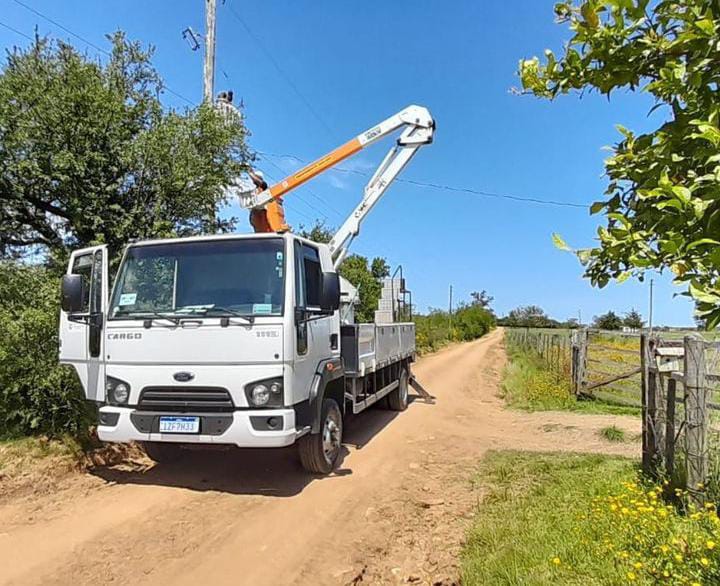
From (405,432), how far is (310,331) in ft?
12.6

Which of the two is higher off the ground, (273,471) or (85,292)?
Result: (85,292)

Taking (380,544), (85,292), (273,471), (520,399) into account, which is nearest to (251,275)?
(85,292)

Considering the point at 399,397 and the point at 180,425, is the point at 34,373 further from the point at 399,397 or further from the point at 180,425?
the point at 399,397

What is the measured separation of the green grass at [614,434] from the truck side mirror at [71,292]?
755cm

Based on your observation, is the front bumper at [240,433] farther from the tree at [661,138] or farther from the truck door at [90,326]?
the tree at [661,138]

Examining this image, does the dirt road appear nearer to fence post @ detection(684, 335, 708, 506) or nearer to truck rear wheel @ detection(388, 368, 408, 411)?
fence post @ detection(684, 335, 708, 506)

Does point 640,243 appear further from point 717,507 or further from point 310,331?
point 310,331

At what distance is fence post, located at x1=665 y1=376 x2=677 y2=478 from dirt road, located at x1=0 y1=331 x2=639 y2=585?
1.85m

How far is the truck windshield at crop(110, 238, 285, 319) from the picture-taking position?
18.8 ft

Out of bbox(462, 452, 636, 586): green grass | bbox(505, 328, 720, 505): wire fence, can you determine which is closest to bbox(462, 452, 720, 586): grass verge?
bbox(462, 452, 636, 586): green grass

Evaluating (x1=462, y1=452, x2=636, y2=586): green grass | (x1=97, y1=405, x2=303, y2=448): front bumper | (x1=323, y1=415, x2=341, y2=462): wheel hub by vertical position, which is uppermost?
(x1=97, y1=405, x2=303, y2=448): front bumper

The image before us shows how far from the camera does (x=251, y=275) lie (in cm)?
587

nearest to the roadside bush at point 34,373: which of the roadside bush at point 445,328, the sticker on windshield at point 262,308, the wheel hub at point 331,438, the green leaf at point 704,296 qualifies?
the sticker on windshield at point 262,308

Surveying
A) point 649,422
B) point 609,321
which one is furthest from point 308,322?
point 609,321
